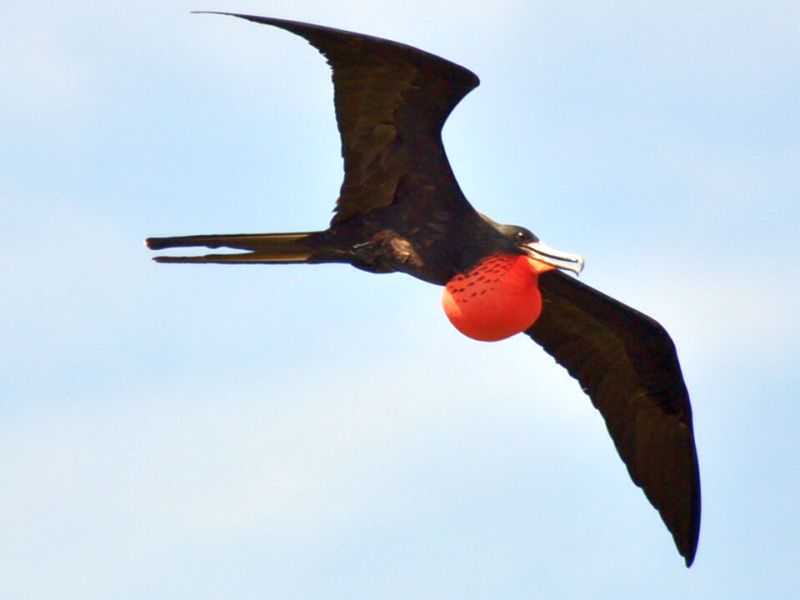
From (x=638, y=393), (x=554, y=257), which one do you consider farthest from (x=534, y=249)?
(x=638, y=393)

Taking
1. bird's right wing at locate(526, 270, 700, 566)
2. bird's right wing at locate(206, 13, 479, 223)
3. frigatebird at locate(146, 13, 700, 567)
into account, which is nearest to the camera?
bird's right wing at locate(206, 13, 479, 223)

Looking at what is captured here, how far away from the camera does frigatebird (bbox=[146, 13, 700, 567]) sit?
328 inches

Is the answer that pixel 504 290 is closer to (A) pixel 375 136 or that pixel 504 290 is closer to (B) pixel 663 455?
(A) pixel 375 136

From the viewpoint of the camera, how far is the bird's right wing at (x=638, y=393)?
9.70 m

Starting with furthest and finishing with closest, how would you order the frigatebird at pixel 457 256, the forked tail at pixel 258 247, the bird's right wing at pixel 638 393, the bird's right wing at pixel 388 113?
→ the bird's right wing at pixel 638 393 → the forked tail at pixel 258 247 → the frigatebird at pixel 457 256 → the bird's right wing at pixel 388 113

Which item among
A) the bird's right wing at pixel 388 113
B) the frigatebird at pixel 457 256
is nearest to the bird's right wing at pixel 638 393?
the frigatebird at pixel 457 256

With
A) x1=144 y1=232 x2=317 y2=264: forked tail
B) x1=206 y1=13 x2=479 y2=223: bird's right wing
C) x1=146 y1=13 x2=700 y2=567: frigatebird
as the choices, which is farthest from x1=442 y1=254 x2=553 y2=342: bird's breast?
x1=144 y1=232 x2=317 y2=264: forked tail

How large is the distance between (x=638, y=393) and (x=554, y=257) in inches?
67.7

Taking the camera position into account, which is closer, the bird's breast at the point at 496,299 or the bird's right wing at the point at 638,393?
the bird's breast at the point at 496,299

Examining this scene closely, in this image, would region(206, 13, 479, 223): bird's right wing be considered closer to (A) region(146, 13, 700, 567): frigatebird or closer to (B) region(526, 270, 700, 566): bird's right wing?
(A) region(146, 13, 700, 567): frigatebird

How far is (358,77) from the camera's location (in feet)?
27.5

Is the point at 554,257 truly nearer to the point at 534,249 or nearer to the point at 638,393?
the point at 534,249

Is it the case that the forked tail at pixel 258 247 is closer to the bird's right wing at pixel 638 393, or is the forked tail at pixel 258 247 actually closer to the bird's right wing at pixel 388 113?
the bird's right wing at pixel 388 113

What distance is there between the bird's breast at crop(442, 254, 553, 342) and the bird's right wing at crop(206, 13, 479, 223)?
48 cm
